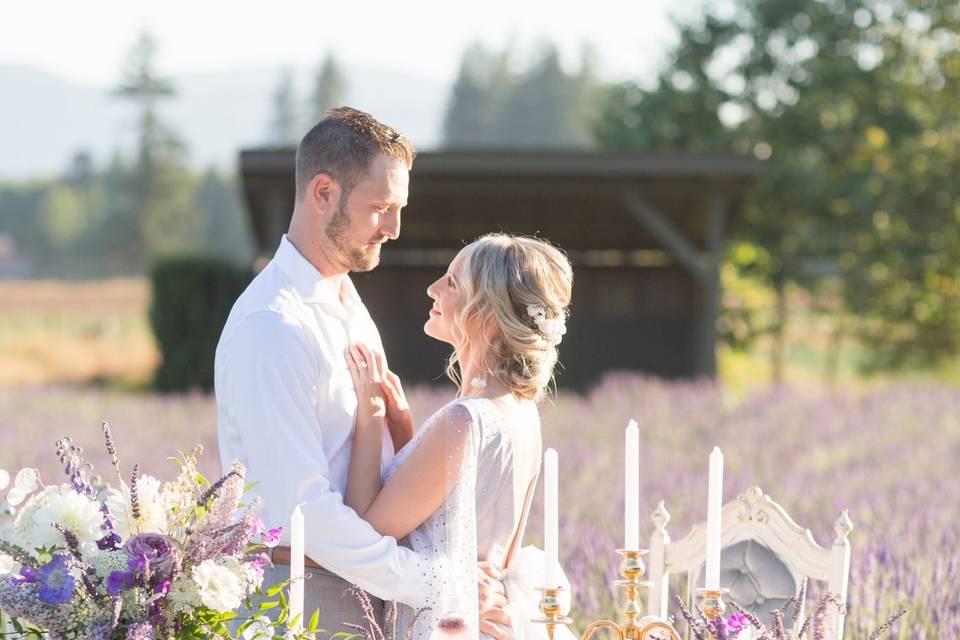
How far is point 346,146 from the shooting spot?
3.12 meters

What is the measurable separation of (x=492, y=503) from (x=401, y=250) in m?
15.5

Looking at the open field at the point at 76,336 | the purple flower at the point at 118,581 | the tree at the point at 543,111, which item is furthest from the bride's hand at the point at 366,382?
the tree at the point at 543,111

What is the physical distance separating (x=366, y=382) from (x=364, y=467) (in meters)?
0.22

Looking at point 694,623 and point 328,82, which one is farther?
point 328,82

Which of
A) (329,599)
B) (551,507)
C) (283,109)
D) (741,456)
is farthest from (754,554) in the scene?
(283,109)

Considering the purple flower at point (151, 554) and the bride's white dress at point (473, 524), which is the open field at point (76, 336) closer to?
the bride's white dress at point (473, 524)

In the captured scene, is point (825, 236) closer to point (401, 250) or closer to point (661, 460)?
point (401, 250)

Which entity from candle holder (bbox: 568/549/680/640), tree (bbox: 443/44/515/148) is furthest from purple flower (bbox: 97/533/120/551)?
tree (bbox: 443/44/515/148)

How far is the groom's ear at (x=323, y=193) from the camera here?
10.3ft

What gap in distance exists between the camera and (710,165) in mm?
13117

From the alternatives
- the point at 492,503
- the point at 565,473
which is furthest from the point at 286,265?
the point at 565,473

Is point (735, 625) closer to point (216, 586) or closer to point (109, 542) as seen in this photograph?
point (216, 586)

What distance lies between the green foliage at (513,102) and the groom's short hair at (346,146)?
87.6m

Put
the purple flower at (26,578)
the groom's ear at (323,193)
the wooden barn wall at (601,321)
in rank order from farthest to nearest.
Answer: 1. the wooden barn wall at (601,321)
2. the groom's ear at (323,193)
3. the purple flower at (26,578)
